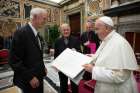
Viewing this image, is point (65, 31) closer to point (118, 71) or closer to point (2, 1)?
point (118, 71)

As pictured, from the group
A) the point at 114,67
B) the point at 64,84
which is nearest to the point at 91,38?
the point at 64,84

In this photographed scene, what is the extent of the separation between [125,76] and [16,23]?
30.6 ft

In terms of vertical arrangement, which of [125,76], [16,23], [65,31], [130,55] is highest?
[16,23]

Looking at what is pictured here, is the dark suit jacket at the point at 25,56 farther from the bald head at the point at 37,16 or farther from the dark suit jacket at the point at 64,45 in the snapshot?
the dark suit jacket at the point at 64,45

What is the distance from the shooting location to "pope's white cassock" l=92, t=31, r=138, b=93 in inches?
69.7

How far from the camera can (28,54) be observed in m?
2.20

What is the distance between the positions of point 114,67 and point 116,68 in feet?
0.07

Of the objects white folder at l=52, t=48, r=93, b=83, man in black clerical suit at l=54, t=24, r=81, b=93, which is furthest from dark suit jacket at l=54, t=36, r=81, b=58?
white folder at l=52, t=48, r=93, b=83

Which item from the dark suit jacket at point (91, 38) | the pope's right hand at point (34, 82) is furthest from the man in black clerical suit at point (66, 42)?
the pope's right hand at point (34, 82)

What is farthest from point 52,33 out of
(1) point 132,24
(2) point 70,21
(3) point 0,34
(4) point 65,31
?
(4) point 65,31

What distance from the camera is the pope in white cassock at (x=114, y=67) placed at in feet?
5.82

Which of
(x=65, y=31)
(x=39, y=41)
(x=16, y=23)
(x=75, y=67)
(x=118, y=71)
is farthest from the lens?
(x=16, y=23)

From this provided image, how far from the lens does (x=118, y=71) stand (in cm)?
177

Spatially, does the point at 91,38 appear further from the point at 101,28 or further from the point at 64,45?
the point at 101,28
